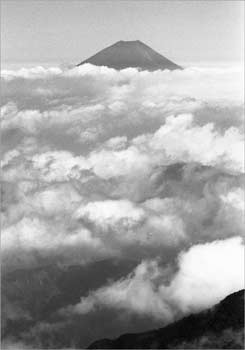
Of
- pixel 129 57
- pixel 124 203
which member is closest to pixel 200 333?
pixel 124 203

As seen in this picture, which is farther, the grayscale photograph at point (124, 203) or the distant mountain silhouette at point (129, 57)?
the distant mountain silhouette at point (129, 57)

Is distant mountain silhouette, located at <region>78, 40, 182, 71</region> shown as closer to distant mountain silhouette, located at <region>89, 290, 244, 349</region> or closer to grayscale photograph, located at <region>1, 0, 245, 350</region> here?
grayscale photograph, located at <region>1, 0, 245, 350</region>

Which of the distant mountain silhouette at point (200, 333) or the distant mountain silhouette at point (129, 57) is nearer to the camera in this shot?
the distant mountain silhouette at point (200, 333)

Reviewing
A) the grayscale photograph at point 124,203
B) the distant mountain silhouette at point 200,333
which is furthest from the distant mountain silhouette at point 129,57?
the distant mountain silhouette at point 200,333

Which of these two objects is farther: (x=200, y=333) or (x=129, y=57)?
(x=129, y=57)

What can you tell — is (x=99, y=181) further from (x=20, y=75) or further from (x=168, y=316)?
(x=20, y=75)

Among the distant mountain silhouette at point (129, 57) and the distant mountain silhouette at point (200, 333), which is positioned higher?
the distant mountain silhouette at point (129, 57)

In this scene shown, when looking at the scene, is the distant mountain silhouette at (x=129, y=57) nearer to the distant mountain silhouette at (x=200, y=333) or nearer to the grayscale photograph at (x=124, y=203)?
the grayscale photograph at (x=124, y=203)

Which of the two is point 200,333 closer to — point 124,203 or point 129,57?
point 124,203

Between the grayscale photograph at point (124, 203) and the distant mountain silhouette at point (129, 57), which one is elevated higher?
the distant mountain silhouette at point (129, 57)
